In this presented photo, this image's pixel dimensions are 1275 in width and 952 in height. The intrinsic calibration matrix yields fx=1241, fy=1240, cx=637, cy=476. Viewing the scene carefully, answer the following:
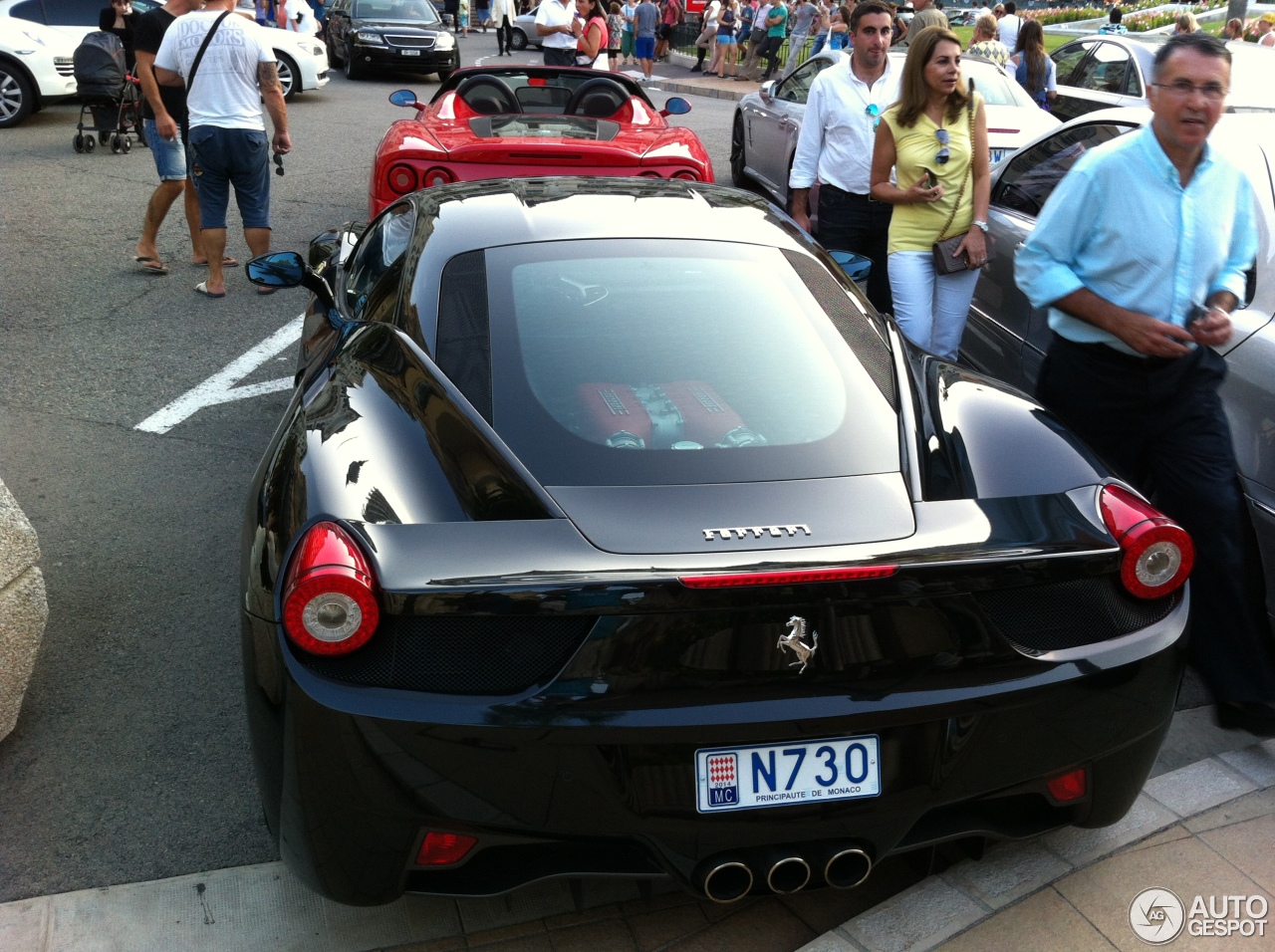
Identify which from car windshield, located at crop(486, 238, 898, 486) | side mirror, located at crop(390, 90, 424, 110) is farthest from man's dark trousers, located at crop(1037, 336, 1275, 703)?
side mirror, located at crop(390, 90, 424, 110)

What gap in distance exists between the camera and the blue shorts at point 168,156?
768 centimetres

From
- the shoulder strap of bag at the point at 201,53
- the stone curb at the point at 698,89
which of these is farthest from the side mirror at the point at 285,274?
the stone curb at the point at 698,89

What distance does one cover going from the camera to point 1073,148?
523 cm

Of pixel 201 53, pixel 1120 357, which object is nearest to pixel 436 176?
pixel 201 53

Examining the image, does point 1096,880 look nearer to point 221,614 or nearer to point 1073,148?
point 221,614

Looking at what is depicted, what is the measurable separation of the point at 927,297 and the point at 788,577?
3.04 meters

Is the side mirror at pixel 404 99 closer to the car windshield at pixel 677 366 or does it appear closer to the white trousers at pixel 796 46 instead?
the car windshield at pixel 677 366

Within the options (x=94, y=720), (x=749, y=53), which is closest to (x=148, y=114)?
(x=94, y=720)

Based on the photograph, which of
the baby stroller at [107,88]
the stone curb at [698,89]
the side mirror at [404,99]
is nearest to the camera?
the side mirror at [404,99]

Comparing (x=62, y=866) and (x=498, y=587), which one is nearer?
(x=498, y=587)

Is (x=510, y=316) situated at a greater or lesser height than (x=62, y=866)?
greater

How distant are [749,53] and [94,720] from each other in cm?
2602

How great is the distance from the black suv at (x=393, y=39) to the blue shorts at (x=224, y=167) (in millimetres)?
14715

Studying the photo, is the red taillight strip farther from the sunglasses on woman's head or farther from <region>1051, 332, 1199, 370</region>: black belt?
the sunglasses on woman's head
